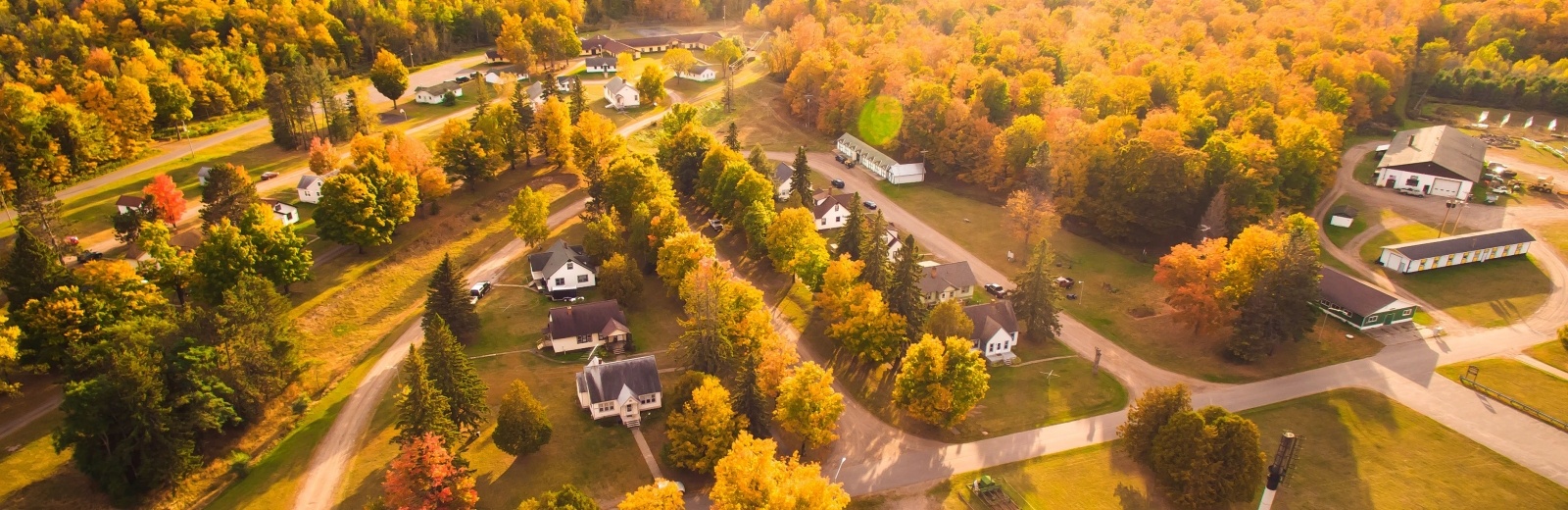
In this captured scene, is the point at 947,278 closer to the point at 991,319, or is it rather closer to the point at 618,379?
the point at 991,319

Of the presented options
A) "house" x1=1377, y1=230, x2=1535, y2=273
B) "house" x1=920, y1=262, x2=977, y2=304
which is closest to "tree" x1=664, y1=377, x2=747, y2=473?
"house" x1=920, y1=262, x2=977, y2=304

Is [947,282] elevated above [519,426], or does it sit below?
below

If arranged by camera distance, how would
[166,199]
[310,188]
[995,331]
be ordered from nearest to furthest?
[995,331] < [166,199] < [310,188]

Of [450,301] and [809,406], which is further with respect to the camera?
[450,301]

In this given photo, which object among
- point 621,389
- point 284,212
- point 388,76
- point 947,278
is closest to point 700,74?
point 388,76

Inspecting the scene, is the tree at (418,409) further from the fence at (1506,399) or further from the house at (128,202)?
the fence at (1506,399)

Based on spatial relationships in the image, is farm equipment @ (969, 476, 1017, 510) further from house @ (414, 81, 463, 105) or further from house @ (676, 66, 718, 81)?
house @ (676, 66, 718, 81)

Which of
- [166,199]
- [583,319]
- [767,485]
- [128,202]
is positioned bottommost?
[583,319]

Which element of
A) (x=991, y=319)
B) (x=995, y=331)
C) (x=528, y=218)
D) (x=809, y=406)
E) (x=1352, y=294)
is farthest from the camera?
(x=528, y=218)
